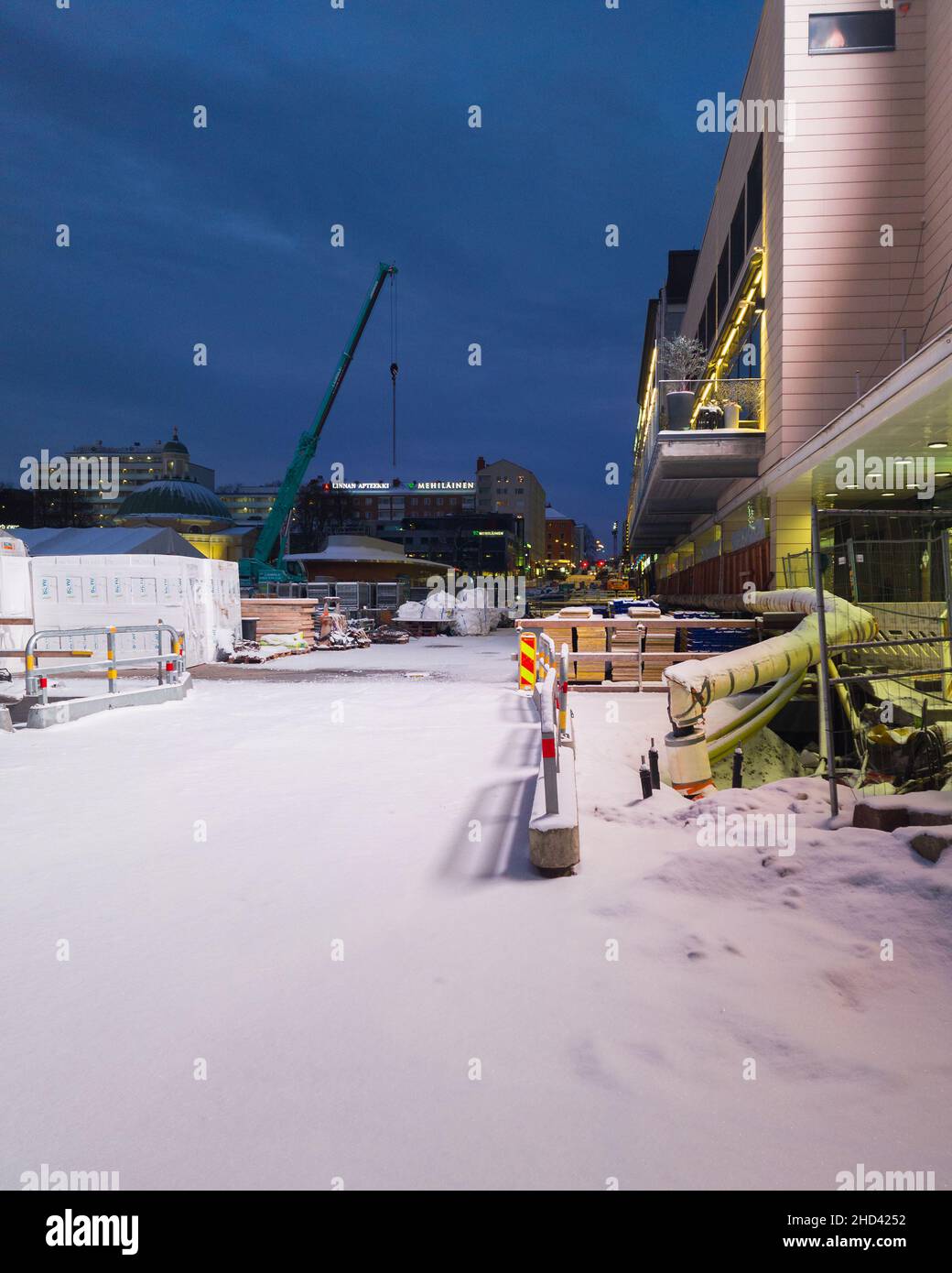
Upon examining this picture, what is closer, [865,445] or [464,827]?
[464,827]

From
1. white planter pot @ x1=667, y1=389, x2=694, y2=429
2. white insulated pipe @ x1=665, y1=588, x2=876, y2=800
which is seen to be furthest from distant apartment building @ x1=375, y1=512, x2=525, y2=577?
white insulated pipe @ x1=665, y1=588, x2=876, y2=800

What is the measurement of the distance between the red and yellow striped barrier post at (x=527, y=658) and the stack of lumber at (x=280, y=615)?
13.2m

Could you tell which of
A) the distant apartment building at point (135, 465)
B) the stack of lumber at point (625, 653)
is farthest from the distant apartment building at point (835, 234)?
the distant apartment building at point (135, 465)

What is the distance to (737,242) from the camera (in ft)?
68.9

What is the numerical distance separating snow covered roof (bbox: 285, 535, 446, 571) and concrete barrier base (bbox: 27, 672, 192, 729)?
5030 cm

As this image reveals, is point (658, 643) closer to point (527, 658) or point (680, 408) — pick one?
point (527, 658)

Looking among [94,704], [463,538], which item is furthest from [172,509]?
[94,704]

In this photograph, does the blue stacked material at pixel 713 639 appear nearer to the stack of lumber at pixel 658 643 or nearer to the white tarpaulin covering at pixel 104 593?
the stack of lumber at pixel 658 643

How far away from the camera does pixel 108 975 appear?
3.47 metres

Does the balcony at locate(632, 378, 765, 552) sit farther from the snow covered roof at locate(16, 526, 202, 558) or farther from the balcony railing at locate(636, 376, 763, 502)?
the snow covered roof at locate(16, 526, 202, 558)

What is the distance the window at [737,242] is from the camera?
20.2 meters
